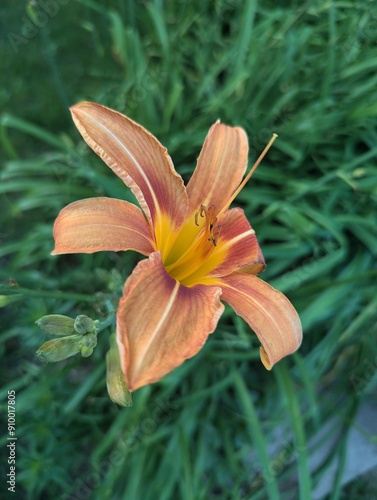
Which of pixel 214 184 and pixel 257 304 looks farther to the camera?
pixel 214 184

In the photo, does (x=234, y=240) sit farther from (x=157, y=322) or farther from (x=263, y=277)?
(x=263, y=277)

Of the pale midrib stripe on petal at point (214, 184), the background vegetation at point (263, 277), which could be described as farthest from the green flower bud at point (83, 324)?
the background vegetation at point (263, 277)

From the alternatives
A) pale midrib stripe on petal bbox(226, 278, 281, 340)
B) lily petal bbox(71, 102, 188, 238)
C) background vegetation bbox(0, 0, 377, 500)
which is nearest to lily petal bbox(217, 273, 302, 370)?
pale midrib stripe on petal bbox(226, 278, 281, 340)

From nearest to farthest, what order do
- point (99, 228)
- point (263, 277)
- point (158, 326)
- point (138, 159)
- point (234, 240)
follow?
point (158, 326)
point (99, 228)
point (138, 159)
point (234, 240)
point (263, 277)

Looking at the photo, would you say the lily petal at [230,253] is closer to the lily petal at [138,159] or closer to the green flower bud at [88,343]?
the lily petal at [138,159]

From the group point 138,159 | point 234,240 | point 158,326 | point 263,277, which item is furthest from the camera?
point 263,277

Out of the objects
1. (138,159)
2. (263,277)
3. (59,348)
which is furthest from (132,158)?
(263,277)
